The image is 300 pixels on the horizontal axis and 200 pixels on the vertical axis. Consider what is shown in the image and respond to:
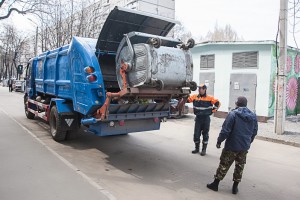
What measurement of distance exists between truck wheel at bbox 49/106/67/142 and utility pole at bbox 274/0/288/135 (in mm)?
7090

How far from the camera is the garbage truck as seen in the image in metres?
5.24

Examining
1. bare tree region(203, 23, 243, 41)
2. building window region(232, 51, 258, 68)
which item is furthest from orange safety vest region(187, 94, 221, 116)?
bare tree region(203, 23, 243, 41)

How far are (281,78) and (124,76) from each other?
696 centimetres

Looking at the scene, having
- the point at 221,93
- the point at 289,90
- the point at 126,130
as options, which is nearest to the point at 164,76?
the point at 126,130

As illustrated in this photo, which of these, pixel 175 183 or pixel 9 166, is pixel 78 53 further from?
pixel 175 183

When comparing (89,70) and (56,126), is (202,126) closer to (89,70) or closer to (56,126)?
(89,70)

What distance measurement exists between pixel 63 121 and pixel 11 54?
56689 millimetres

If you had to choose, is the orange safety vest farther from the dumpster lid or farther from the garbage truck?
the dumpster lid

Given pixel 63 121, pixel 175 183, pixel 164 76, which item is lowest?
pixel 175 183

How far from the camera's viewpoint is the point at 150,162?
6270 millimetres

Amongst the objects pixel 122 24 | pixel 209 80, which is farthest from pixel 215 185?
pixel 209 80

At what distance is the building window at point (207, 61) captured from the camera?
15.1m

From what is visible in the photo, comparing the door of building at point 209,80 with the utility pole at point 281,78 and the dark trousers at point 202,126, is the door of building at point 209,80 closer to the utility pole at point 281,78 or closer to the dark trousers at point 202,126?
the utility pole at point 281,78

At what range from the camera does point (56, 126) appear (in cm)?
747
